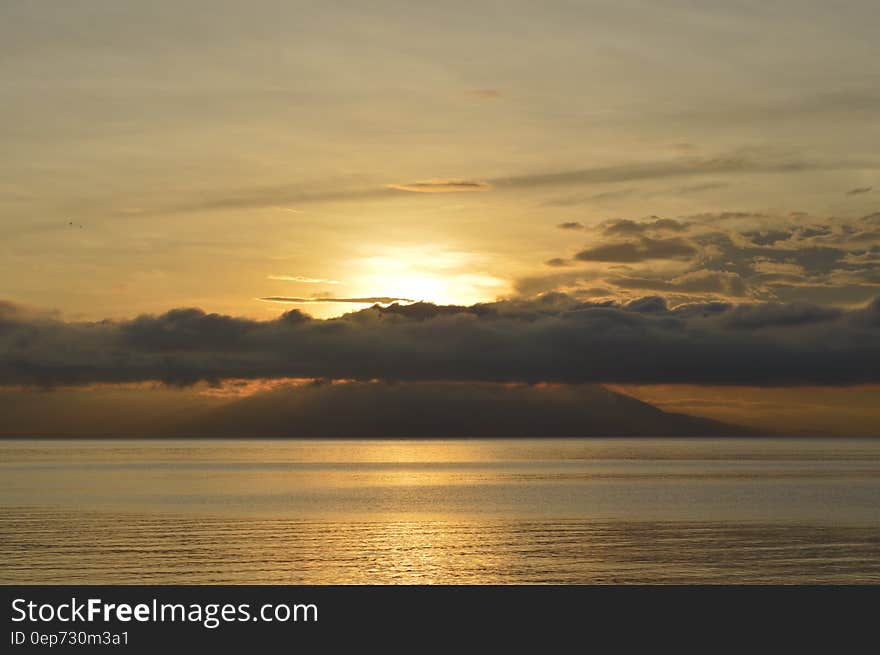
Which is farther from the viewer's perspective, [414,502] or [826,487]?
[826,487]

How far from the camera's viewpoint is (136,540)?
74625 mm

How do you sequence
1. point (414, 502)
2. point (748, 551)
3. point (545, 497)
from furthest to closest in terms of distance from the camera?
point (545, 497) → point (414, 502) → point (748, 551)
